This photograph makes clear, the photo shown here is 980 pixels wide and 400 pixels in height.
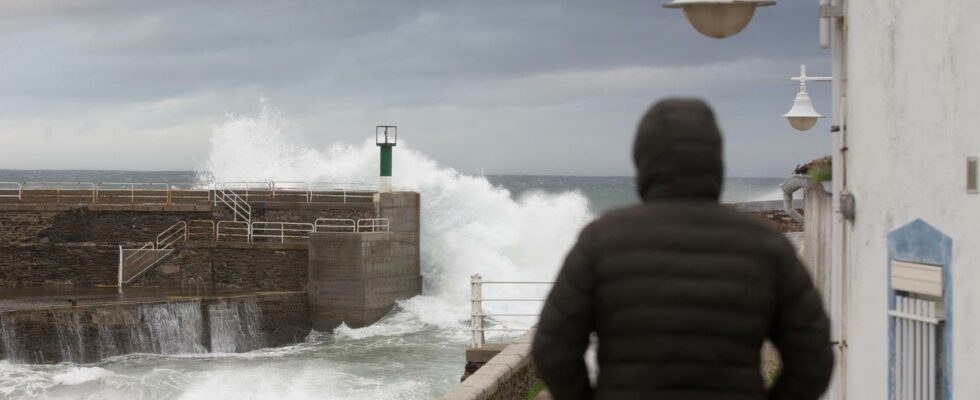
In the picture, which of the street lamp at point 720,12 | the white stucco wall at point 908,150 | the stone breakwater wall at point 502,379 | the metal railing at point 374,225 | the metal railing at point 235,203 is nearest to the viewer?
the white stucco wall at point 908,150

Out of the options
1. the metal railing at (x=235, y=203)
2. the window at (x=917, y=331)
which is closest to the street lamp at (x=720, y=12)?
the window at (x=917, y=331)

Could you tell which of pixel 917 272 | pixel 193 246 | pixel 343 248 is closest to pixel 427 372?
pixel 343 248

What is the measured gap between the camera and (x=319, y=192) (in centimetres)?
3241

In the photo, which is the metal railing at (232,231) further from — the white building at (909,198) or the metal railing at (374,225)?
the white building at (909,198)

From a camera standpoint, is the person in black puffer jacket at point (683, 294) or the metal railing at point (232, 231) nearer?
the person in black puffer jacket at point (683, 294)

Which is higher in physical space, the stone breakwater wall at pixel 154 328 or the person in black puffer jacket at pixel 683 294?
the person in black puffer jacket at pixel 683 294

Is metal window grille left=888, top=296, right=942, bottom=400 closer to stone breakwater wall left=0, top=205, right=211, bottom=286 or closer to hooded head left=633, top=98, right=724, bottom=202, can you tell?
hooded head left=633, top=98, right=724, bottom=202

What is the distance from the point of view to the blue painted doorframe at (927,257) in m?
6.56

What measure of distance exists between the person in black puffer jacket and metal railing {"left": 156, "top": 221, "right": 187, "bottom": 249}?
29.8 meters

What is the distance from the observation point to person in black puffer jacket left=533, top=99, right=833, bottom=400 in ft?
9.39

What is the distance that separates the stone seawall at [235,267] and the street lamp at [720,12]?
23969 mm

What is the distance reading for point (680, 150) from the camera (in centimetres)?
290

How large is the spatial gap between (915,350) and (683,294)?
4540 mm

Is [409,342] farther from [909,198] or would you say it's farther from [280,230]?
[909,198]
